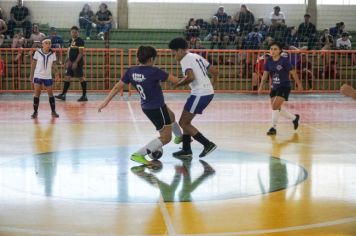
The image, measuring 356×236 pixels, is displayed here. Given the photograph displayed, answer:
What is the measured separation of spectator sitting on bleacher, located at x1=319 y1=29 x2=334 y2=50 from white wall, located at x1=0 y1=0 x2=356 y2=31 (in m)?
2.52

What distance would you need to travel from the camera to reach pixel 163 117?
9.62 metres

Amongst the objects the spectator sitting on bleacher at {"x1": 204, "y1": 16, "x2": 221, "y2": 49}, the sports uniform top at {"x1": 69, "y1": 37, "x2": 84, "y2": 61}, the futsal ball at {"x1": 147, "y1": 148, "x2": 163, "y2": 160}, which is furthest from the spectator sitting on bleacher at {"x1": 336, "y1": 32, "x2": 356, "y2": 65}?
the futsal ball at {"x1": 147, "y1": 148, "x2": 163, "y2": 160}

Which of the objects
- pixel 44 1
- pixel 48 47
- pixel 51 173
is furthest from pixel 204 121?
pixel 44 1

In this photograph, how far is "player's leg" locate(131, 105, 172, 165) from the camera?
9.49m

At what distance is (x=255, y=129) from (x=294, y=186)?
577 cm

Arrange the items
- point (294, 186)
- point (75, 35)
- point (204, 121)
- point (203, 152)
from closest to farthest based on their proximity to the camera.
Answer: point (294, 186)
point (203, 152)
point (204, 121)
point (75, 35)

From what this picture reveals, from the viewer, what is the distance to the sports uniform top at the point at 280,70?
1321cm

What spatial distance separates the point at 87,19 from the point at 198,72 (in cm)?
1660

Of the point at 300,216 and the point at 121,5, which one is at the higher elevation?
the point at 121,5

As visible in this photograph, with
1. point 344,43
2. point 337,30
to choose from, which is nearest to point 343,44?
point 344,43

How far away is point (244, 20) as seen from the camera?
26.2 meters

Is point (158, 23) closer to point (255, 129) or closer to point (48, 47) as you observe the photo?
point (48, 47)

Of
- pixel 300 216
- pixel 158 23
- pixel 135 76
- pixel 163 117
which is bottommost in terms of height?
pixel 300 216

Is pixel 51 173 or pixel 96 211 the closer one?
pixel 96 211
